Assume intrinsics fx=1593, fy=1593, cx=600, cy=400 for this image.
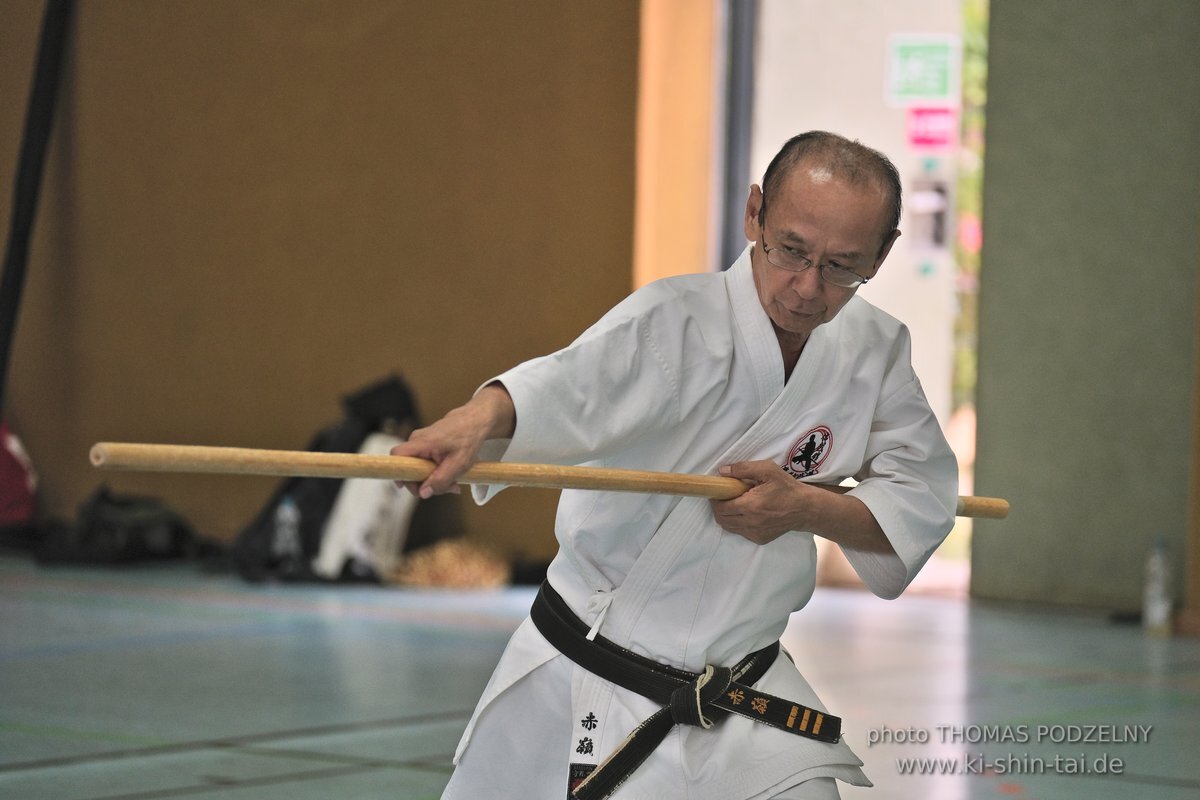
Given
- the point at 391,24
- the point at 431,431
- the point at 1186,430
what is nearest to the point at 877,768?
the point at 431,431

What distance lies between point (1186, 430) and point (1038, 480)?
658 mm

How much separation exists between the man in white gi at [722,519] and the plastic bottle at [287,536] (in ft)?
16.7

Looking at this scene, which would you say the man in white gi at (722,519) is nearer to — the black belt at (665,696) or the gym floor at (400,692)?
the black belt at (665,696)

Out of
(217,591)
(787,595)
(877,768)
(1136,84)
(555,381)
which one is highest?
(1136,84)

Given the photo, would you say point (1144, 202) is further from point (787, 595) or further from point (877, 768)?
point (787, 595)

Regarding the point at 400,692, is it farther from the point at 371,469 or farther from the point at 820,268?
the point at 371,469

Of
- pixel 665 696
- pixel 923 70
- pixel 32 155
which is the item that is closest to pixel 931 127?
pixel 923 70

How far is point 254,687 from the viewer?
4.52m

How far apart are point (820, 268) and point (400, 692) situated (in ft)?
8.90

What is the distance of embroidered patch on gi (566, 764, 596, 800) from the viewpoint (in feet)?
7.02

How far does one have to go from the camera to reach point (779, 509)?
2135 mm

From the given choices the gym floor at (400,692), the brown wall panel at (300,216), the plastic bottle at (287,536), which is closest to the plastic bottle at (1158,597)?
the gym floor at (400,692)

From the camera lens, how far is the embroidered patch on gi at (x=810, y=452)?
224 centimetres

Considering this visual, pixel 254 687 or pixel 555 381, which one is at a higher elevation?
pixel 555 381
